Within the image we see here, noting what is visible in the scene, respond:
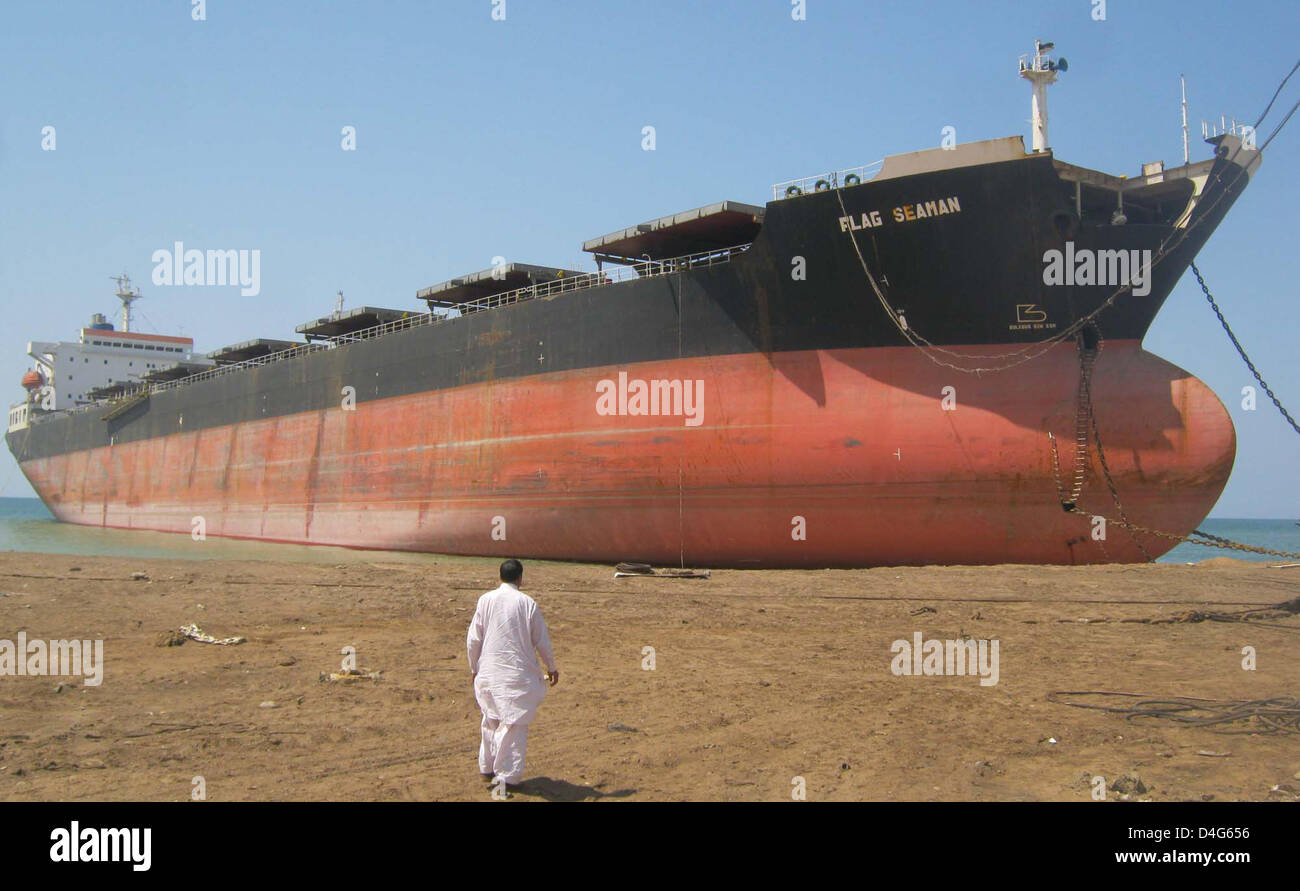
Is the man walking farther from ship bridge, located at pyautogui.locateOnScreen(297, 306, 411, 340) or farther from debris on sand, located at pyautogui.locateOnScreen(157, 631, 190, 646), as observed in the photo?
ship bridge, located at pyautogui.locateOnScreen(297, 306, 411, 340)

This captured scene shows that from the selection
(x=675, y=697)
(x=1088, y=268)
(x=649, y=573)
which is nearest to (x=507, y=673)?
(x=675, y=697)

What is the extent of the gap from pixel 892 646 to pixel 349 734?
547 centimetres

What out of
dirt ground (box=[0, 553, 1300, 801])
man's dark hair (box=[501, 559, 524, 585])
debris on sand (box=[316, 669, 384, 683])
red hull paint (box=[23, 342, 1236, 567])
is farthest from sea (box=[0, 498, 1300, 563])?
man's dark hair (box=[501, 559, 524, 585])

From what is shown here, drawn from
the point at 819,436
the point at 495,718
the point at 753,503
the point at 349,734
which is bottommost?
the point at 349,734

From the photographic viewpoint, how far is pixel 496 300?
24656mm

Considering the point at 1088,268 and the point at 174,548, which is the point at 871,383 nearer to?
the point at 1088,268

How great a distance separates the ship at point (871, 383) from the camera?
14172mm

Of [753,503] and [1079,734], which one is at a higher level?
[753,503]

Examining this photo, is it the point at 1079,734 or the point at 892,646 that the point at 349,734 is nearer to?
the point at 1079,734

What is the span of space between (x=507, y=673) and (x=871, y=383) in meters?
11.8

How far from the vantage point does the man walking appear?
470 centimetres

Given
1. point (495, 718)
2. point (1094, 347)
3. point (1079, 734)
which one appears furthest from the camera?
point (1094, 347)
